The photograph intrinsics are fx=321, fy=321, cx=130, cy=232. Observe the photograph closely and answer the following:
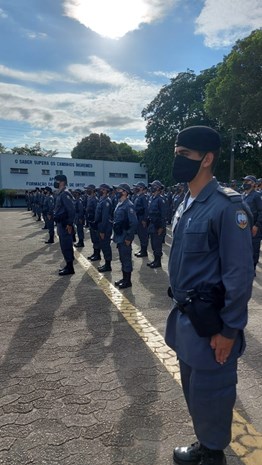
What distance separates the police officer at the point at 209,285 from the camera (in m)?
1.67

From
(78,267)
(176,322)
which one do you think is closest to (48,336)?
(176,322)

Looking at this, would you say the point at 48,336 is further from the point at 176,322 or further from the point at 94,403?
the point at 176,322

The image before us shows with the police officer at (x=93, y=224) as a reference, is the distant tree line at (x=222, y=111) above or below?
above

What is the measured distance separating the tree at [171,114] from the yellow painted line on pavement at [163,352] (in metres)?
28.3

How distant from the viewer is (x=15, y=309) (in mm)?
4992

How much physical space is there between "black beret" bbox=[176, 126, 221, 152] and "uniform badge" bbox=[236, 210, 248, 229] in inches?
16.7

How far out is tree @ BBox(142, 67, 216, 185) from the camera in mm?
33575

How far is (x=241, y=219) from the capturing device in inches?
66.7

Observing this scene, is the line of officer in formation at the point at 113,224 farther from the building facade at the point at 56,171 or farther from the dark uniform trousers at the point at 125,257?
the building facade at the point at 56,171

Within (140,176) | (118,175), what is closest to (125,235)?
(118,175)

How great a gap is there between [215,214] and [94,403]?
1.98 meters

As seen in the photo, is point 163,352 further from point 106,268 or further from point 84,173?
point 84,173

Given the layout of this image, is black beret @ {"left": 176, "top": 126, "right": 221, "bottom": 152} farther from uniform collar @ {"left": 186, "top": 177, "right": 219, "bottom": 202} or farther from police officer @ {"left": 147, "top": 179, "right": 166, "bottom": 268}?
police officer @ {"left": 147, "top": 179, "right": 166, "bottom": 268}

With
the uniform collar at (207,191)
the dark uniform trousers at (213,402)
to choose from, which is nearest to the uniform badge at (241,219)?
the uniform collar at (207,191)
